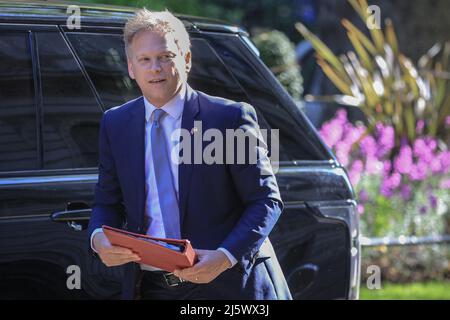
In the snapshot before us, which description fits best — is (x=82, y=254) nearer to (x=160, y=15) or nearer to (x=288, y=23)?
(x=160, y=15)

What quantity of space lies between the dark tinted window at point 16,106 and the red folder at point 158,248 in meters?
0.75

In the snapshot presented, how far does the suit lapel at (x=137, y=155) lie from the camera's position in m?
3.16

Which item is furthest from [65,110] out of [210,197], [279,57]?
[279,57]

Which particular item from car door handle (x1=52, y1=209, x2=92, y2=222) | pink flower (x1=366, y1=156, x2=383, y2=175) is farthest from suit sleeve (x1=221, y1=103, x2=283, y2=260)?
pink flower (x1=366, y1=156, x2=383, y2=175)

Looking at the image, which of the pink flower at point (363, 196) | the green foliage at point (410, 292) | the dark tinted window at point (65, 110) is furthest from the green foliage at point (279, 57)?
the dark tinted window at point (65, 110)

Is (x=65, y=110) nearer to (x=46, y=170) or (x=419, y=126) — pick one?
(x=46, y=170)

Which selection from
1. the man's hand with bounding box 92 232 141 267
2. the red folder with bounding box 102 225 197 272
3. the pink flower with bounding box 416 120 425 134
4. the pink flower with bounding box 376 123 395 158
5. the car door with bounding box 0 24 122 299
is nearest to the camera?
the red folder with bounding box 102 225 197 272

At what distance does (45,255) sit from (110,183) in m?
0.49

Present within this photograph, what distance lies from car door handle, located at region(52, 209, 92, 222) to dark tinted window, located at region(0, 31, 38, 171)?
0.66 feet

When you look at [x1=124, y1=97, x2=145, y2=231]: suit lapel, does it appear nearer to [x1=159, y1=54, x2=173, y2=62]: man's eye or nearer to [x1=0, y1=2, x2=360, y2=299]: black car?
[x1=159, y1=54, x2=173, y2=62]: man's eye

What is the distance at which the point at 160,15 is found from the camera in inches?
123

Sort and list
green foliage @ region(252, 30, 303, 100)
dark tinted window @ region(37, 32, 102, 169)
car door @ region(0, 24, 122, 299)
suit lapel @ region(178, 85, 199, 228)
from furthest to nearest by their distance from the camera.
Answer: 1. green foliage @ region(252, 30, 303, 100)
2. dark tinted window @ region(37, 32, 102, 169)
3. car door @ region(0, 24, 122, 299)
4. suit lapel @ region(178, 85, 199, 228)

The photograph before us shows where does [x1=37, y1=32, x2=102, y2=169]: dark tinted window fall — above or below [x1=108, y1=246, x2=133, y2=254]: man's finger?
above

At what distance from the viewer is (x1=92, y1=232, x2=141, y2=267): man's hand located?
3.00 metres
